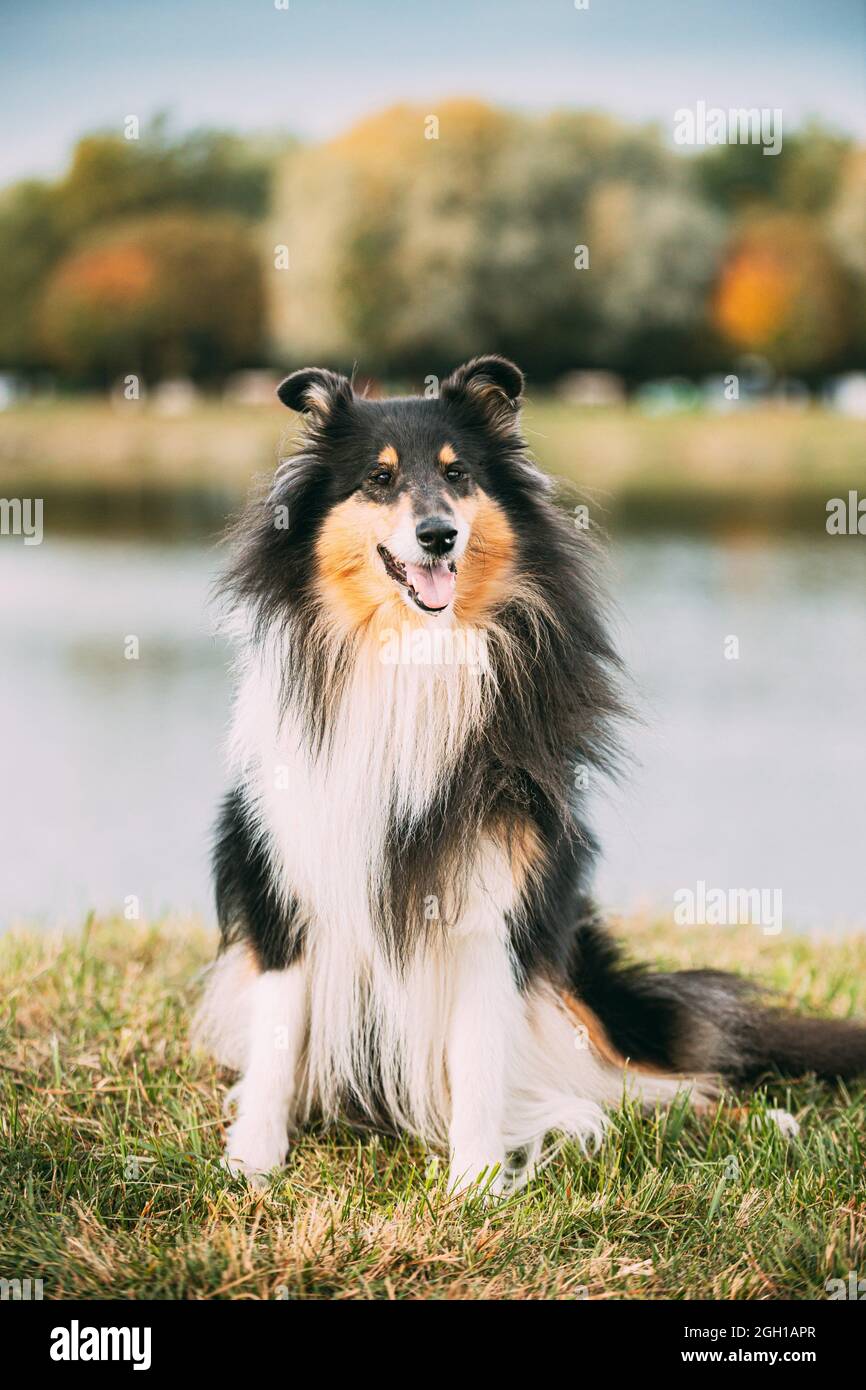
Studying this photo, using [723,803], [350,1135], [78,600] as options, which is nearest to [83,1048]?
A: [350,1135]

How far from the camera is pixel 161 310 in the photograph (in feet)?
78.7

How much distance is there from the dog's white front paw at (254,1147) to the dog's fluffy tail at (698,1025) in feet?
2.94

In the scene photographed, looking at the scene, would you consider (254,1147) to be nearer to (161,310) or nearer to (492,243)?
(161,310)

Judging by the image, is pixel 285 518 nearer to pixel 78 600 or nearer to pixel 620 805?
pixel 620 805

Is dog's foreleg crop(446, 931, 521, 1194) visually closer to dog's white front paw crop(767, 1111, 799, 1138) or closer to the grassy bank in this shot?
dog's white front paw crop(767, 1111, 799, 1138)

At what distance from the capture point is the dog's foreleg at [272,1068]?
11.2ft

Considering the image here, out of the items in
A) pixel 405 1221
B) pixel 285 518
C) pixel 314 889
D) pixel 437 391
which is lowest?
pixel 405 1221

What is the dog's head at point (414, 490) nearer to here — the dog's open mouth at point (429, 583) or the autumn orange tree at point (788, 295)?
the dog's open mouth at point (429, 583)

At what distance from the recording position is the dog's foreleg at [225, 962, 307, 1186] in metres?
3.40

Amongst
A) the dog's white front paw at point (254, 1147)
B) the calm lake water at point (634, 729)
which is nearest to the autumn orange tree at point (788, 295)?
the calm lake water at point (634, 729)

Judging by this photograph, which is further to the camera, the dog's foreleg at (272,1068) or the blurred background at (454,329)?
the blurred background at (454,329)

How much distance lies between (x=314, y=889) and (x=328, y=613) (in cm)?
67

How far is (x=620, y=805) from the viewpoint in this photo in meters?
3.70

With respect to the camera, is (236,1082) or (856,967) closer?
(236,1082)
